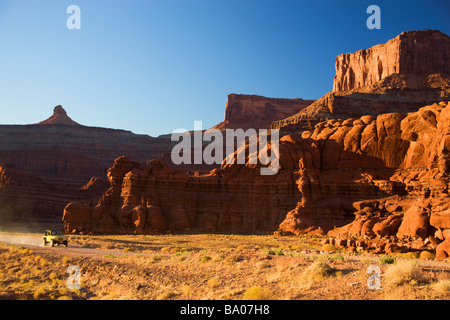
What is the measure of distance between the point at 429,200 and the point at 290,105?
370ft

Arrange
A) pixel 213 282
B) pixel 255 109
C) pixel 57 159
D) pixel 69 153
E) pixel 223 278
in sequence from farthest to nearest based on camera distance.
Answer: pixel 255 109
pixel 69 153
pixel 57 159
pixel 223 278
pixel 213 282

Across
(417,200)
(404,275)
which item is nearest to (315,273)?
(404,275)

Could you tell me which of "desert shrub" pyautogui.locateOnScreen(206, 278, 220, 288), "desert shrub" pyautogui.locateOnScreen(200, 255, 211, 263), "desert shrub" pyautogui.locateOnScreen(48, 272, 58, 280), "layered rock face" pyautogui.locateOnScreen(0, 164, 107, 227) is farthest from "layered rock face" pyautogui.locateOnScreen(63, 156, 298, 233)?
"desert shrub" pyautogui.locateOnScreen(206, 278, 220, 288)

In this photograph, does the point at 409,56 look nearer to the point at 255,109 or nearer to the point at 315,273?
the point at 255,109

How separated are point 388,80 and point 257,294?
11043 centimetres

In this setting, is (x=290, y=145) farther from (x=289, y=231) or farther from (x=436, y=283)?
(x=436, y=283)

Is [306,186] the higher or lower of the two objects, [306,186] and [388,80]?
the lower

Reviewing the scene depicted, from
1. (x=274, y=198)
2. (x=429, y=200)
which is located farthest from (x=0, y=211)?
(x=429, y=200)

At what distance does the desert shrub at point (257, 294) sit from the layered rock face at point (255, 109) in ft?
410

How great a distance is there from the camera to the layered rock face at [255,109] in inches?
5379

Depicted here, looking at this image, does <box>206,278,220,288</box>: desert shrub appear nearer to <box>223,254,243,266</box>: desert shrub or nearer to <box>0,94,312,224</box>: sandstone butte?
<box>223,254,243,266</box>: desert shrub

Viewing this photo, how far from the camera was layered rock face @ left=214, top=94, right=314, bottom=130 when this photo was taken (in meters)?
137

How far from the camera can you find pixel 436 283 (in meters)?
9.88

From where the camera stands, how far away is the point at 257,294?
34.8ft
